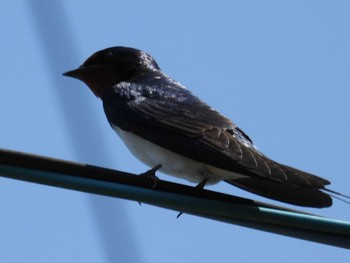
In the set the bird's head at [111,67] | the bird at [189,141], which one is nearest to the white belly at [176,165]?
the bird at [189,141]

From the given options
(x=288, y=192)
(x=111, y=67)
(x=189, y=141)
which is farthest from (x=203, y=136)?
(x=111, y=67)

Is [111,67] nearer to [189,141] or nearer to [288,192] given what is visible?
[189,141]

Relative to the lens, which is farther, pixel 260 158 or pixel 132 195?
pixel 260 158

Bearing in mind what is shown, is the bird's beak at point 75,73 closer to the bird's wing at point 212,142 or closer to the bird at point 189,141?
the bird at point 189,141

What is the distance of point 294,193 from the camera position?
3055mm

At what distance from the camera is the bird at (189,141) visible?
295cm

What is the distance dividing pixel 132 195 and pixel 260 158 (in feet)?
2.91

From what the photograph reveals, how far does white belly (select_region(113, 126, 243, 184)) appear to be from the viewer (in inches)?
129

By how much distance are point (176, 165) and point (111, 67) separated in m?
1.19

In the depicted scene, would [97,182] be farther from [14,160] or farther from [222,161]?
[222,161]

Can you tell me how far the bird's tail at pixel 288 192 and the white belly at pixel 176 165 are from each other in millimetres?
74

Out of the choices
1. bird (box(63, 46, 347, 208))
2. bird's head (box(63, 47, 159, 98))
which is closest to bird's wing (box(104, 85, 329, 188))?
bird (box(63, 46, 347, 208))

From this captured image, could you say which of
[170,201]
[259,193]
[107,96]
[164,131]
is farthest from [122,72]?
[170,201]

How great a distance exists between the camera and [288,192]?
121 inches
